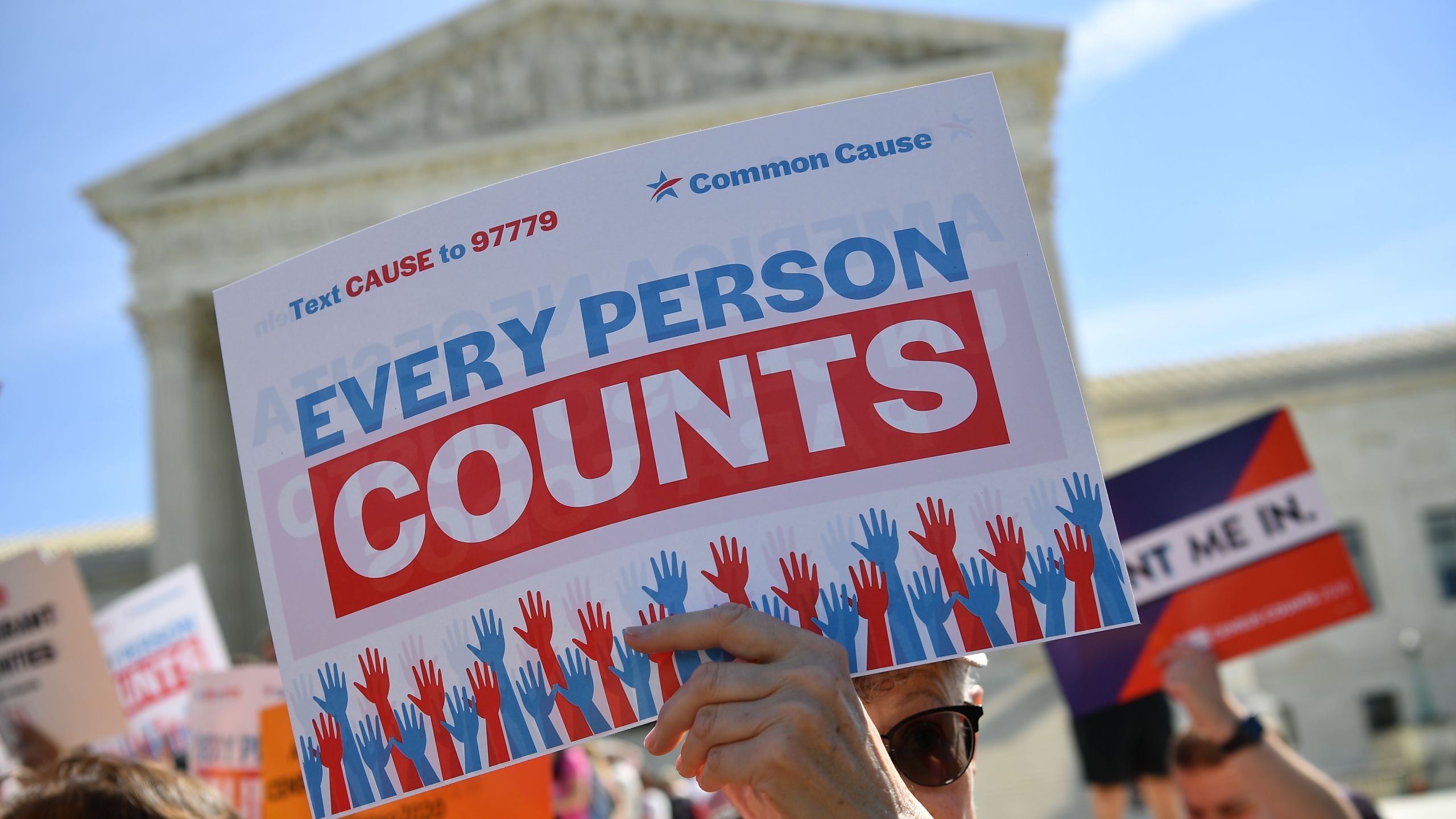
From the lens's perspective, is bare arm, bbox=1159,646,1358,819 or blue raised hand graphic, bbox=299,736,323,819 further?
bare arm, bbox=1159,646,1358,819

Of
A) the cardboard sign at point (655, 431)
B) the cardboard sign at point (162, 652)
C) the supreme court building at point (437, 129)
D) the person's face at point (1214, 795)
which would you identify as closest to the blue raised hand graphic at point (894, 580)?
the cardboard sign at point (655, 431)

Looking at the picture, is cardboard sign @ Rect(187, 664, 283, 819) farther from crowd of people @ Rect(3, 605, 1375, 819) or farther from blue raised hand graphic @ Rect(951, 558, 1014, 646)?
blue raised hand graphic @ Rect(951, 558, 1014, 646)

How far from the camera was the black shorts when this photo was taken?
22.5 ft

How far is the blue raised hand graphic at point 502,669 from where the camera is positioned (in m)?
1.57

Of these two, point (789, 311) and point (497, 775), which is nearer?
point (789, 311)

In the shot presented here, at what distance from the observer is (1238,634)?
11.8 feet

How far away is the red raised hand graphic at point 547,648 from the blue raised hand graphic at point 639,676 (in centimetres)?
7

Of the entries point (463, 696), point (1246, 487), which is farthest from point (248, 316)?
point (1246, 487)

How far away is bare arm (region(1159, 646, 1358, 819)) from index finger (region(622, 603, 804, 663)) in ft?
6.82

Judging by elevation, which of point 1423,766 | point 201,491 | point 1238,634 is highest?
point 201,491

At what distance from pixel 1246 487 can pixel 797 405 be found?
2.45 metres

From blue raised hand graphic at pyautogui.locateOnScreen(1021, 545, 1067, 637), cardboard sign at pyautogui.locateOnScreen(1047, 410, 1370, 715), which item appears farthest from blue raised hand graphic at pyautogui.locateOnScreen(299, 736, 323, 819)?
cardboard sign at pyautogui.locateOnScreen(1047, 410, 1370, 715)

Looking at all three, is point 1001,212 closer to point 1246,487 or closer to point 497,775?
point 497,775

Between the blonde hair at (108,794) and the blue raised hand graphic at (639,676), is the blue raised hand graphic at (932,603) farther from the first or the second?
the blonde hair at (108,794)
